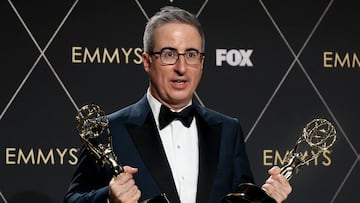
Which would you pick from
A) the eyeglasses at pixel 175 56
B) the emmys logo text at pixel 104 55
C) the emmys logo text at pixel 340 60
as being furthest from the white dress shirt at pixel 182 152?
the emmys logo text at pixel 340 60

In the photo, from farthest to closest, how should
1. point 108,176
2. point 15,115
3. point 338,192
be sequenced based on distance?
point 338,192
point 15,115
point 108,176

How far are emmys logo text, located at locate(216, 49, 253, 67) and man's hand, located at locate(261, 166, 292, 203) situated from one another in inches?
47.5

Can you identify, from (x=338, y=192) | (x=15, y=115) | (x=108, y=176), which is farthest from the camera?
(x=338, y=192)

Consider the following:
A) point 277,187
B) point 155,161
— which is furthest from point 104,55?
point 277,187

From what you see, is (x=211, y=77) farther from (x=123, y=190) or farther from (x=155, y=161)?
(x=123, y=190)

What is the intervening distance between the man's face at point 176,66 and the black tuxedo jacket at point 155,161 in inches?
4.3

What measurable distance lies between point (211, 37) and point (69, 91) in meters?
0.63

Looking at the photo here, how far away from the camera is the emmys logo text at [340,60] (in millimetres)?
3305

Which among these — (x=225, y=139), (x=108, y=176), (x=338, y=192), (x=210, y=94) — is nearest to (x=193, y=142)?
(x=225, y=139)

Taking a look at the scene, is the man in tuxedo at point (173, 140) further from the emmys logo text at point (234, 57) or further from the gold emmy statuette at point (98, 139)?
the emmys logo text at point (234, 57)

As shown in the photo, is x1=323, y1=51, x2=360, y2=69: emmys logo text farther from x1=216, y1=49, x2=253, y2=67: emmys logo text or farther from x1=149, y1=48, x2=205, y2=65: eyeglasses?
x1=149, y1=48, x2=205, y2=65: eyeglasses

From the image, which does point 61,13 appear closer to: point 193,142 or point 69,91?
point 69,91

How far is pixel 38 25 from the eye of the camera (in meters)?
3.12

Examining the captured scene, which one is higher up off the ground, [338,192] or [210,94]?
[210,94]
